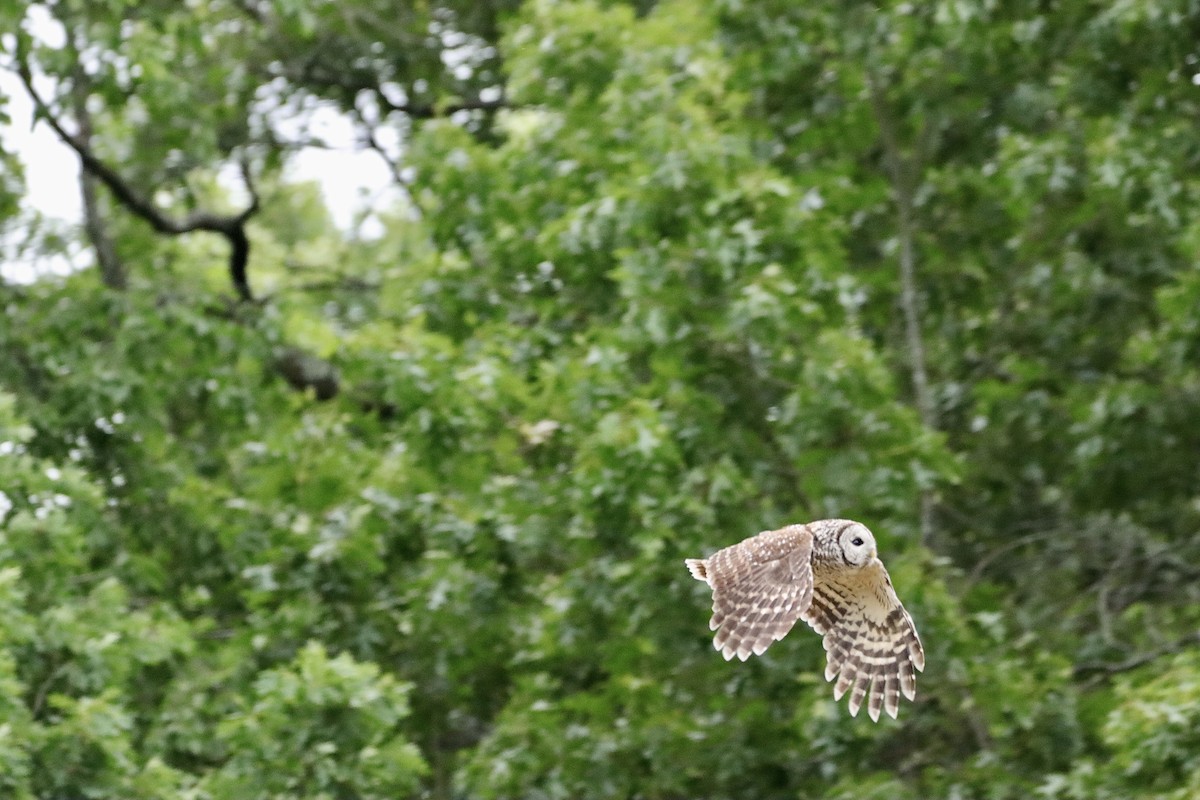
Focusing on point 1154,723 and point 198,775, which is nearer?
point 1154,723

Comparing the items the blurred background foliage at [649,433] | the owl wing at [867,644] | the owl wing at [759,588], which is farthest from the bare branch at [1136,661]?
the owl wing at [759,588]

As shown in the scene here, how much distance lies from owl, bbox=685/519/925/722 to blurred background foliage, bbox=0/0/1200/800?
1.65m

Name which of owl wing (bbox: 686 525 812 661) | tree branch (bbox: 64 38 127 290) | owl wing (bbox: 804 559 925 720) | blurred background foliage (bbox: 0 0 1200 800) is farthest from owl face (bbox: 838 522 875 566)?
tree branch (bbox: 64 38 127 290)

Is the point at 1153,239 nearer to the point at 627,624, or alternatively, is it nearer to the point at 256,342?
the point at 627,624

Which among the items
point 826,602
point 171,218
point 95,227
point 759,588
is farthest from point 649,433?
point 171,218

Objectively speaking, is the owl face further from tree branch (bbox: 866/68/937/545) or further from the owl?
tree branch (bbox: 866/68/937/545)

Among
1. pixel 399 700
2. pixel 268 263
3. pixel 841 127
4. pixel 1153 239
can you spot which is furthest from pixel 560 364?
pixel 268 263

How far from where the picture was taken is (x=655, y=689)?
33.1 feet

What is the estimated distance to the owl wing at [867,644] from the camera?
24.3 feet

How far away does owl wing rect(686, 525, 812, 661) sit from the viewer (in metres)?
6.54

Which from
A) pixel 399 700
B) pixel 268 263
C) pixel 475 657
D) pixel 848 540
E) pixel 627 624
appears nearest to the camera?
pixel 848 540

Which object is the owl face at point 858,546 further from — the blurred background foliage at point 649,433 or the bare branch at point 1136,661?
the bare branch at point 1136,661

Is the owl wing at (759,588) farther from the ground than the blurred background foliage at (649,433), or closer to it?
closer to it

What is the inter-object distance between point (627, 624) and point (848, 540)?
10.9 ft
